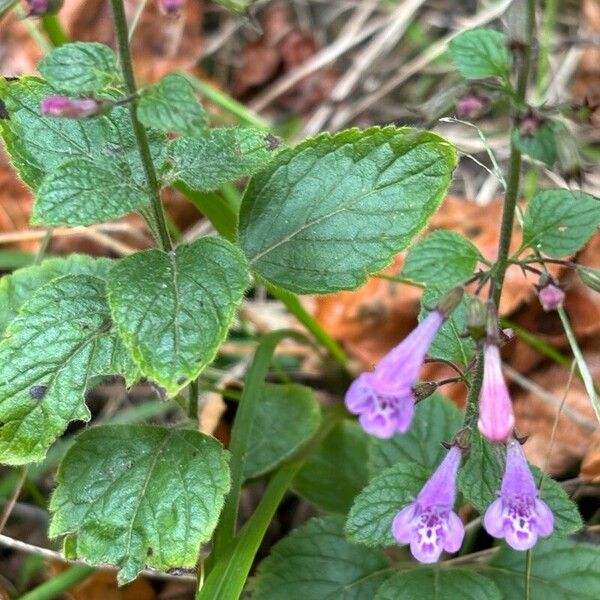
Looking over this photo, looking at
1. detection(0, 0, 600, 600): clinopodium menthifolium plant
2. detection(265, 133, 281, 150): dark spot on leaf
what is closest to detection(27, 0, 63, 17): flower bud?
detection(0, 0, 600, 600): clinopodium menthifolium plant

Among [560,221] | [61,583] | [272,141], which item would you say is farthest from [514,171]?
[61,583]

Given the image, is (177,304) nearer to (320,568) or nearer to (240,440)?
(240,440)

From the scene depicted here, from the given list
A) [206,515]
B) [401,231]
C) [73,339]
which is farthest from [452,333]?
[73,339]

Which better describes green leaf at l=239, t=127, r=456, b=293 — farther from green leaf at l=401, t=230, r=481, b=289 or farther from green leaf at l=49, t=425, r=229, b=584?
green leaf at l=49, t=425, r=229, b=584

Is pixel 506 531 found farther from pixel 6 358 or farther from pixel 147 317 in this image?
pixel 6 358

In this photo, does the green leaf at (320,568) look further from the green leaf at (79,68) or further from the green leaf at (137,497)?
the green leaf at (79,68)

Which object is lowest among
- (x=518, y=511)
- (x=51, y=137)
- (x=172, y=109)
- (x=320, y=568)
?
(x=320, y=568)
